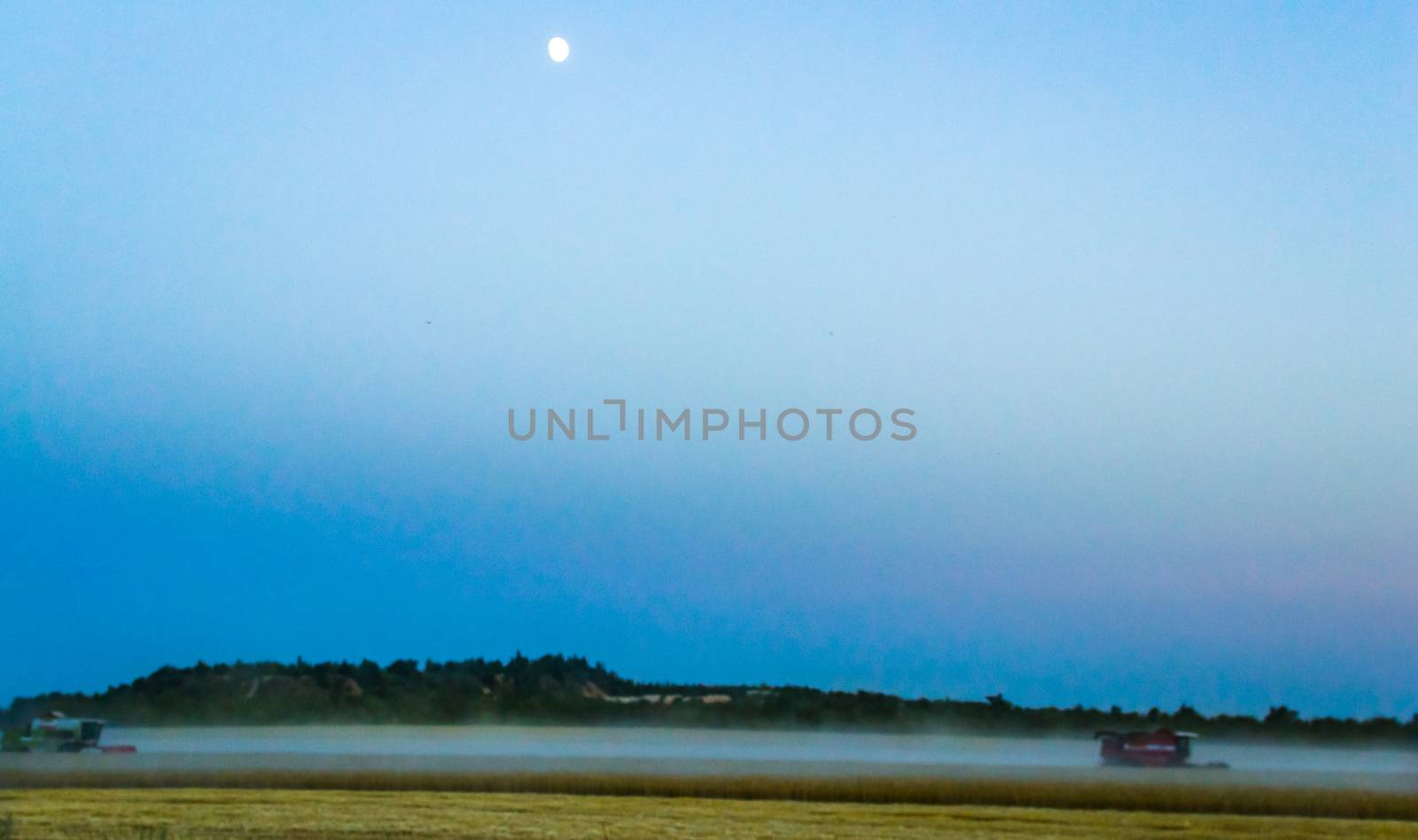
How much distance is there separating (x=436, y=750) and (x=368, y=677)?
3.86 ft

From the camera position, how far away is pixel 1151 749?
13.6 m

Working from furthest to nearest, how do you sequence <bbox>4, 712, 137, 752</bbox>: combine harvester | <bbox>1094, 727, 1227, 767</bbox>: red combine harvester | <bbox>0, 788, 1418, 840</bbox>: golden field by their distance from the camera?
<bbox>4, 712, 137, 752</bbox>: combine harvester → <bbox>1094, 727, 1227, 767</bbox>: red combine harvester → <bbox>0, 788, 1418, 840</bbox>: golden field

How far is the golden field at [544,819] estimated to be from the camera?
10.8 metres

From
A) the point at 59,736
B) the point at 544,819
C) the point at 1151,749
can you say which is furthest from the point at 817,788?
the point at 59,736

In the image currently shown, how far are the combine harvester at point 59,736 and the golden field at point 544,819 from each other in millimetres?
2206

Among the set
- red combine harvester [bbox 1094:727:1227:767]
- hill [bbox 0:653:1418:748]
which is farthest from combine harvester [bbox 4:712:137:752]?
red combine harvester [bbox 1094:727:1227:767]

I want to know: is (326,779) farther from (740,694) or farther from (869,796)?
(869,796)

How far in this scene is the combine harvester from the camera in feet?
47.7

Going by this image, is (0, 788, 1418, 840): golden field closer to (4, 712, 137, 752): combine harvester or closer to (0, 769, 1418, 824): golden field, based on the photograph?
(0, 769, 1418, 824): golden field

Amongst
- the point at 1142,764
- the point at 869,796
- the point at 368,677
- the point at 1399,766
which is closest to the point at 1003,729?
the point at 1142,764

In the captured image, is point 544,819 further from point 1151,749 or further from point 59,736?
point 59,736

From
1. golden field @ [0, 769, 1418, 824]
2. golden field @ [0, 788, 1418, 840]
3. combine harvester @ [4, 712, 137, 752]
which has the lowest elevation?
golden field @ [0, 788, 1418, 840]

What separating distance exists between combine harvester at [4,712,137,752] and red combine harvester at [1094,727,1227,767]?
11323mm

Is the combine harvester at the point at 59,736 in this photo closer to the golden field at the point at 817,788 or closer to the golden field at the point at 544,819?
the golden field at the point at 817,788
